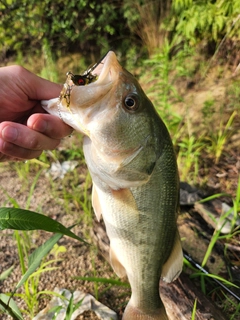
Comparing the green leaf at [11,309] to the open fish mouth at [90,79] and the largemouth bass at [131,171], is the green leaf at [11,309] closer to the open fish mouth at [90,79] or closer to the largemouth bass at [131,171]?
the largemouth bass at [131,171]

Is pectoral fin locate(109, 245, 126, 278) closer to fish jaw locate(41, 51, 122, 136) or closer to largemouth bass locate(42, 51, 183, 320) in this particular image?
largemouth bass locate(42, 51, 183, 320)

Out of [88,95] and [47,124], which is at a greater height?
[88,95]

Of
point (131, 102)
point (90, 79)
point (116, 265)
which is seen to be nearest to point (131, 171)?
point (131, 102)

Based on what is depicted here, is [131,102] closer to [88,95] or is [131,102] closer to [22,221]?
[88,95]

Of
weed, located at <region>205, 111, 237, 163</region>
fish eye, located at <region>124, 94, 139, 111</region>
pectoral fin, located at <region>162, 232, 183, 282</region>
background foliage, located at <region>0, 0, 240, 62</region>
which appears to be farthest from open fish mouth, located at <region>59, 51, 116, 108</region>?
background foliage, located at <region>0, 0, 240, 62</region>

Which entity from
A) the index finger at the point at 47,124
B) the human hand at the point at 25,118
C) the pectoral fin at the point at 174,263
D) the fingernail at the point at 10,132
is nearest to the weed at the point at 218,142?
the pectoral fin at the point at 174,263

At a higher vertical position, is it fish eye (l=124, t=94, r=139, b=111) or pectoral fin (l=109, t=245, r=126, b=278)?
fish eye (l=124, t=94, r=139, b=111)

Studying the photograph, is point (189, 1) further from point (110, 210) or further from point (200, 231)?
point (110, 210)
